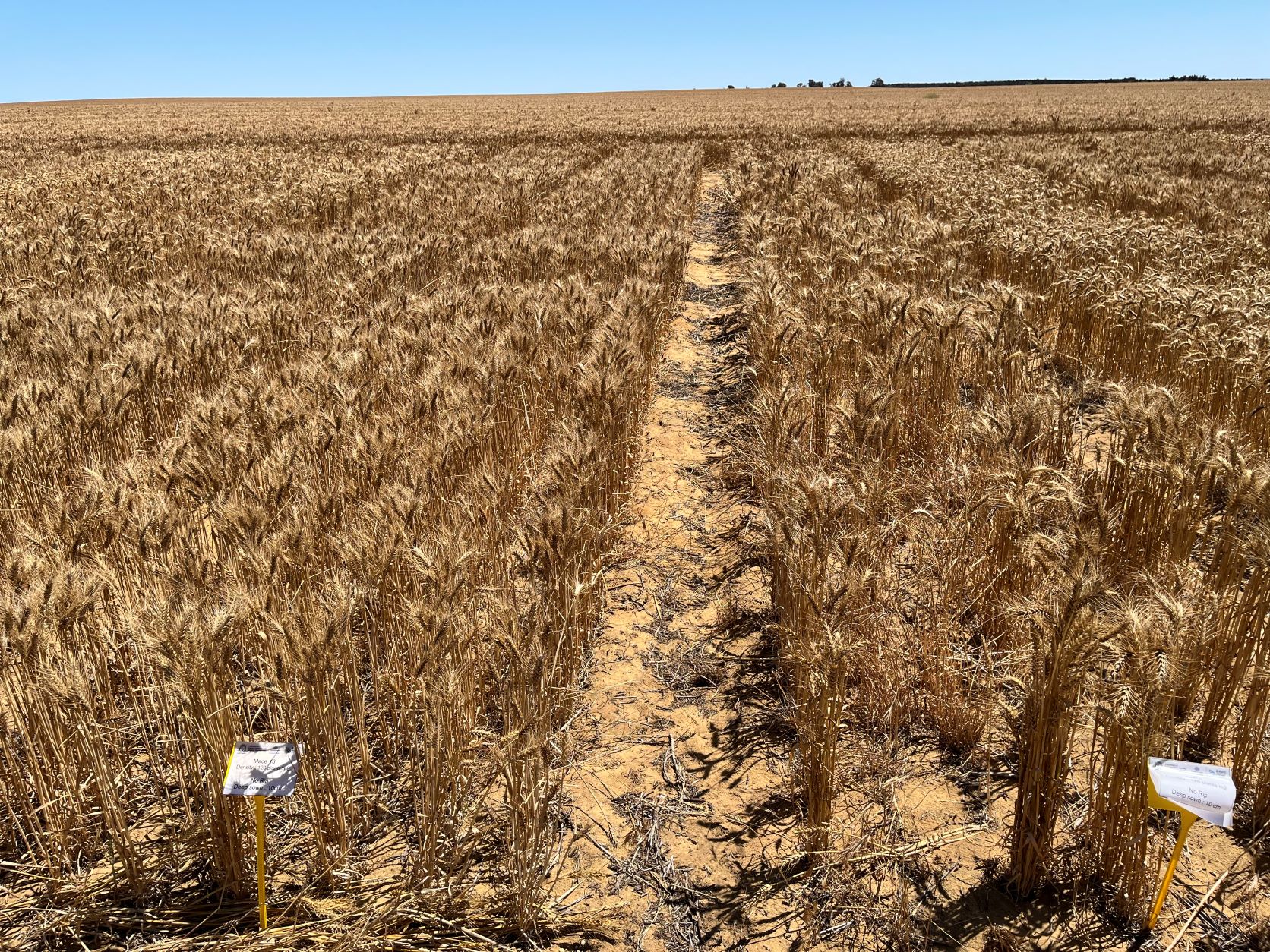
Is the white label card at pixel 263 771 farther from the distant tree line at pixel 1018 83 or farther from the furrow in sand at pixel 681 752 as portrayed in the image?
the distant tree line at pixel 1018 83

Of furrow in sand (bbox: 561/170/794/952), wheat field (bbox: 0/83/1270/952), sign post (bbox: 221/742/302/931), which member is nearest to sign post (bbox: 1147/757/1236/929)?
wheat field (bbox: 0/83/1270/952)

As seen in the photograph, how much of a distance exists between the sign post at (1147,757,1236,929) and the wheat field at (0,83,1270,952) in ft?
0.33

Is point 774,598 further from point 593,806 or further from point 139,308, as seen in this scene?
point 139,308

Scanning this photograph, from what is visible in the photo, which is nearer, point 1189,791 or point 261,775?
point 1189,791

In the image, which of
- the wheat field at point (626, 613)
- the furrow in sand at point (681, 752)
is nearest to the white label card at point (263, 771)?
the wheat field at point (626, 613)

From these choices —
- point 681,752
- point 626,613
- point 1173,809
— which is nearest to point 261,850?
point 681,752

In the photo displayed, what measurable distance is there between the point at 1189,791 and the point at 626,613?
81.7 inches

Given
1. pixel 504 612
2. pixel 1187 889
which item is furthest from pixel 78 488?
pixel 1187 889

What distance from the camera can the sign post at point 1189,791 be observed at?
55.6 inches

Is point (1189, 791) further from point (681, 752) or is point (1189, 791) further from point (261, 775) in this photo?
point (261, 775)

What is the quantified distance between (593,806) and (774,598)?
111 cm

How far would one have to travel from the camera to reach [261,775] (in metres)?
1.57

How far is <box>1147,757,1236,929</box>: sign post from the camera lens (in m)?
1.41

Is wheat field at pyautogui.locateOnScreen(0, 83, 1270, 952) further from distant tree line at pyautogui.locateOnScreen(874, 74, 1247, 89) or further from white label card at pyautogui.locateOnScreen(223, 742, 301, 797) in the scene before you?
distant tree line at pyautogui.locateOnScreen(874, 74, 1247, 89)
